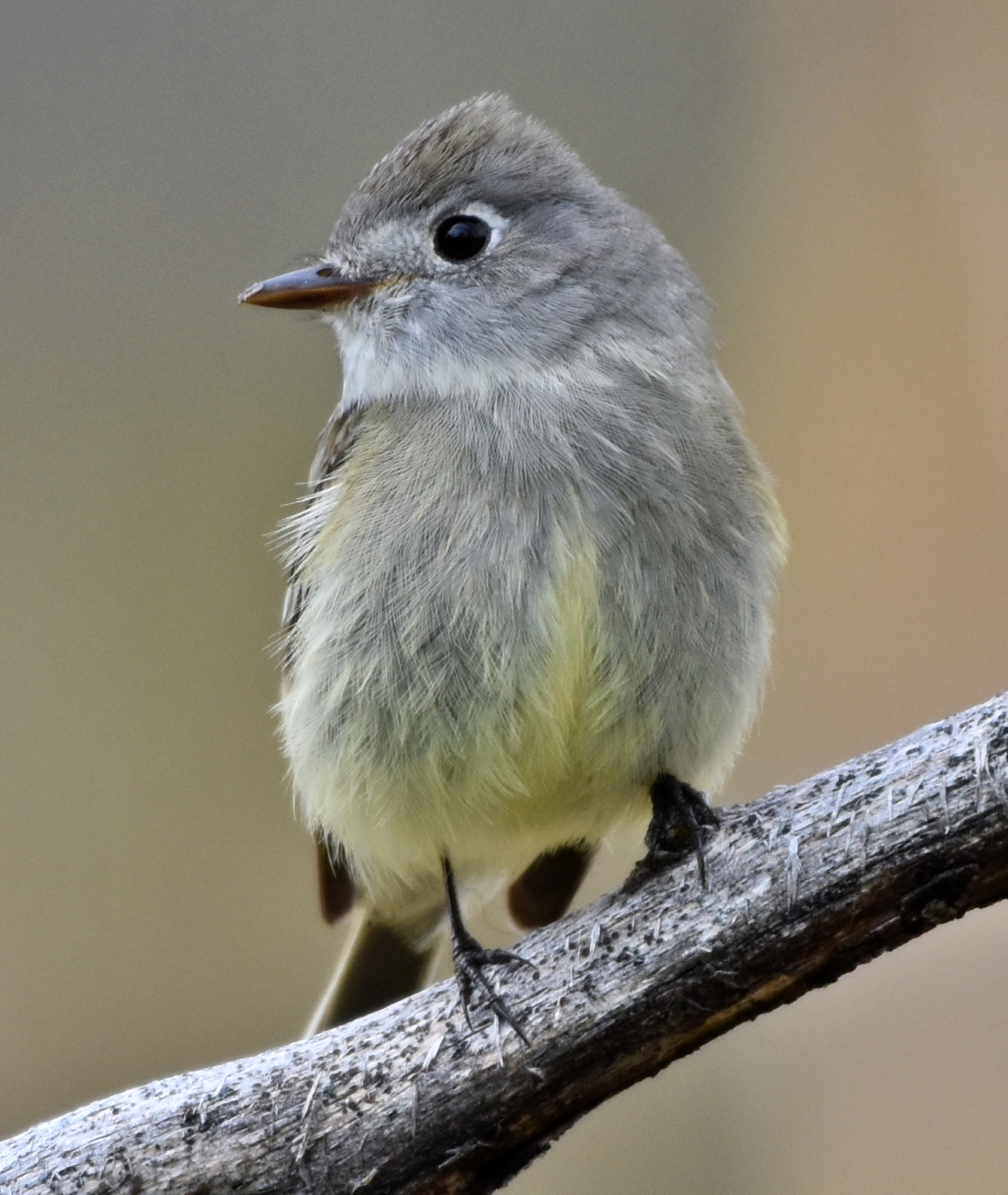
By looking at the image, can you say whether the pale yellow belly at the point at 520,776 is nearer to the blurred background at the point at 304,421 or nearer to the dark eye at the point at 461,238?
the dark eye at the point at 461,238

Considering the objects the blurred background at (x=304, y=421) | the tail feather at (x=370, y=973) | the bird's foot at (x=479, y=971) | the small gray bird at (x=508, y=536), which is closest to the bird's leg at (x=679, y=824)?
the small gray bird at (x=508, y=536)

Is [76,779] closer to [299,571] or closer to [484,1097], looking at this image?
[299,571]

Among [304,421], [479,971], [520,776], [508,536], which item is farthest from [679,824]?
[304,421]

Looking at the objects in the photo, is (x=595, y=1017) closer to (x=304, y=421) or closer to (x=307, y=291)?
(x=307, y=291)

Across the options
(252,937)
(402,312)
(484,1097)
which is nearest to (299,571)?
(402,312)

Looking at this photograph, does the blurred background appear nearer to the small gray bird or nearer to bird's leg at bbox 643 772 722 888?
the small gray bird
